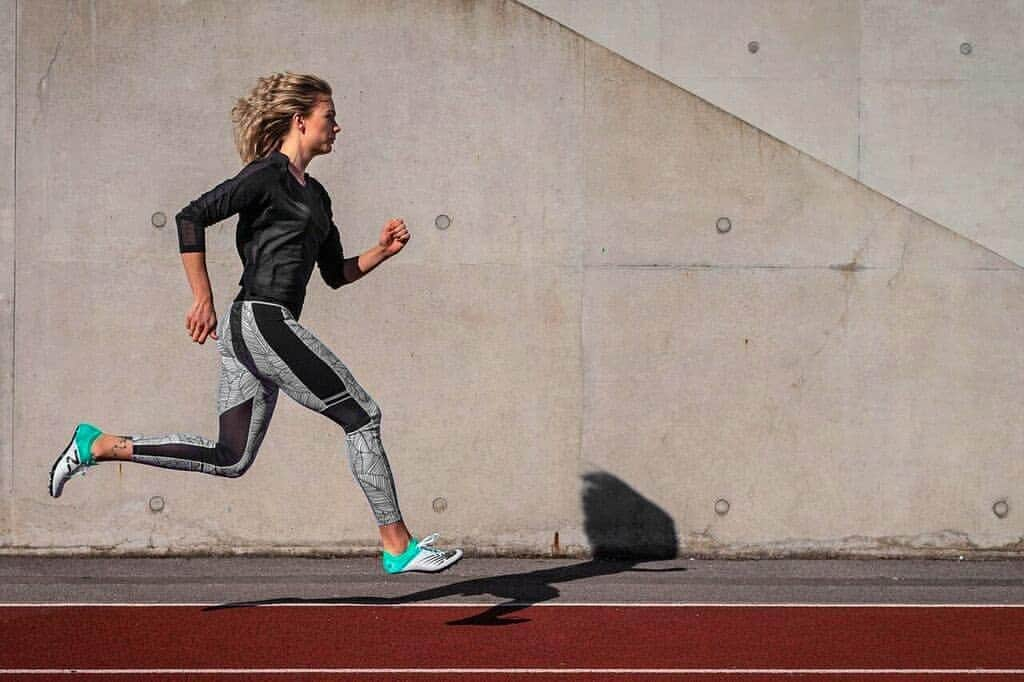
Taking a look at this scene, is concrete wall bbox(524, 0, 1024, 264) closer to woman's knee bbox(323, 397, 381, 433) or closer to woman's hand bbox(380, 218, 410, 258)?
woman's hand bbox(380, 218, 410, 258)

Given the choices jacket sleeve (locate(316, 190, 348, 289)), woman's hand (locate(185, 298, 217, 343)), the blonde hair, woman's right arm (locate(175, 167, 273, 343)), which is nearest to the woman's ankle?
woman's right arm (locate(175, 167, 273, 343))

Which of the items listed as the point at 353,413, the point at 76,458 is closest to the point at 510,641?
the point at 353,413

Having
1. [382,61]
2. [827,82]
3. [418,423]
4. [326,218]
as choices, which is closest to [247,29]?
[382,61]

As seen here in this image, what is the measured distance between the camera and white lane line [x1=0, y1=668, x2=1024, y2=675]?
676 cm

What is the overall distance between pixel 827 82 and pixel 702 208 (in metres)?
2.59

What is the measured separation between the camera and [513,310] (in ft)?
34.2

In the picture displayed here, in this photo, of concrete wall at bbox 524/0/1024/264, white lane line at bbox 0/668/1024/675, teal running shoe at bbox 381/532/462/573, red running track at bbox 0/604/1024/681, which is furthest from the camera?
concrete wall at bbox 524/0/1024/264

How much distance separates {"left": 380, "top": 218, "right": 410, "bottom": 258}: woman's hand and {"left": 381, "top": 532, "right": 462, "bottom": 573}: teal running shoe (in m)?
1.24

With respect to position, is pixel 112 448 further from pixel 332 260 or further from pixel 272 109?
pixel 272 109

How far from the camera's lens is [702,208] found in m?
10.5

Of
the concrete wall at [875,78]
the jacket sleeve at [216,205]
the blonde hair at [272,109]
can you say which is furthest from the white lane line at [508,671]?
the concrete wall at [875,78]

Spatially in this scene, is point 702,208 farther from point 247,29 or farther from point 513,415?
point 247,29

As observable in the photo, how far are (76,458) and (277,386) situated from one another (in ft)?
2.98

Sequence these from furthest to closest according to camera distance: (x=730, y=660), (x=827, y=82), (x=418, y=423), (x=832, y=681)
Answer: (x=827, y=82)
(x=418, y=423)
(x=730, y=660)
(x=832, y=681)
